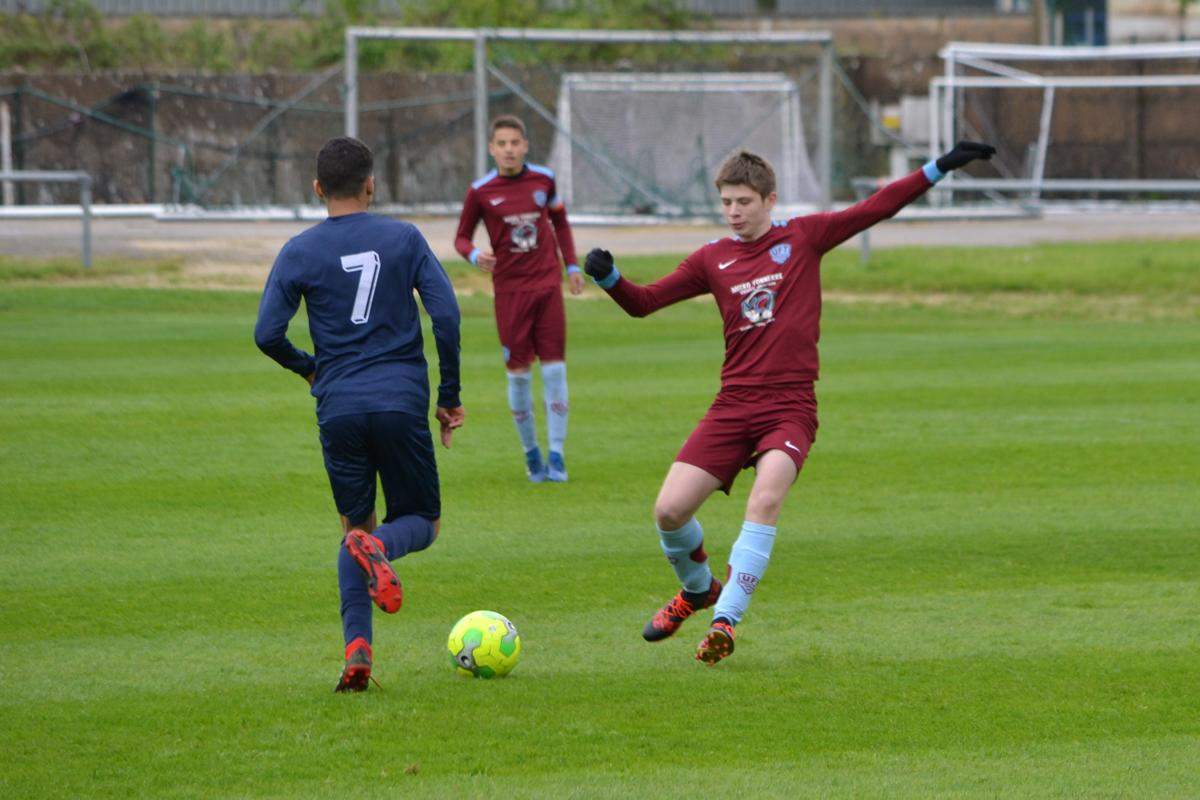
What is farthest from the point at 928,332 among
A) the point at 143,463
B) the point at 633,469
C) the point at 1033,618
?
the point at 1033,618

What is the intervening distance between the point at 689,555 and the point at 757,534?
17.3 inches

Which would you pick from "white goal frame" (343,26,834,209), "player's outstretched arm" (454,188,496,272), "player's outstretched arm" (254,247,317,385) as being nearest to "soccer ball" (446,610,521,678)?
"player's outstretched arm" (254,247,317,385)

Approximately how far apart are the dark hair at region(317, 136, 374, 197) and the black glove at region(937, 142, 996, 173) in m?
2.19

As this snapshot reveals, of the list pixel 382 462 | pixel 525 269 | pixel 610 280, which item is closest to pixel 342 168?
pixel 382 462

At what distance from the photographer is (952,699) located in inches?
227

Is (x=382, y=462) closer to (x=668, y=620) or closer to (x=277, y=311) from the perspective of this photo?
(x=277, y=311)

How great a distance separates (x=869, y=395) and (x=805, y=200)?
14070 mm

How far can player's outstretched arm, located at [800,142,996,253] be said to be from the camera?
254 inches

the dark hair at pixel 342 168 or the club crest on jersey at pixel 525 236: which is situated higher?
the dark hair at pixel 342 168

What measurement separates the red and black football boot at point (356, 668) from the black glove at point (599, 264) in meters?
1.67

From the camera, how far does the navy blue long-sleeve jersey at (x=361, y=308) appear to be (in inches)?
234

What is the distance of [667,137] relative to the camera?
2666cm

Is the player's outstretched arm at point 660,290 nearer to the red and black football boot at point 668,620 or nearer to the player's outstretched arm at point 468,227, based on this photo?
the red and black football boot at point 668,620

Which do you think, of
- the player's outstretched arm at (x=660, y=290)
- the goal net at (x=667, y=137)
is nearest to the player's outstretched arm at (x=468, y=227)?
the player's outstretched arm at (x=660, y=290)
